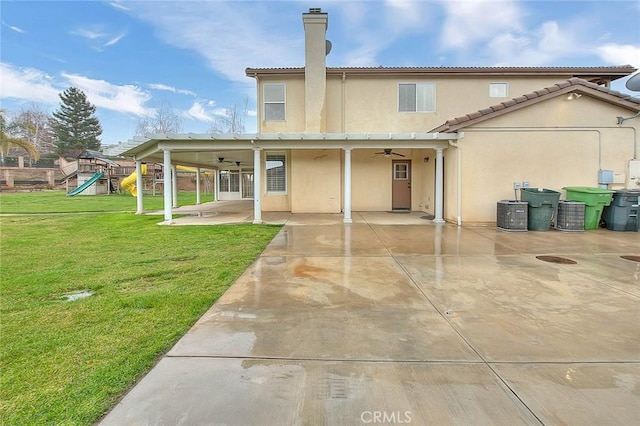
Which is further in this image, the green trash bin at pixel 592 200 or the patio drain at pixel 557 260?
the green trash bin at pixel 592 200

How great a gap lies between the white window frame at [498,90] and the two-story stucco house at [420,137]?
0.04 metres

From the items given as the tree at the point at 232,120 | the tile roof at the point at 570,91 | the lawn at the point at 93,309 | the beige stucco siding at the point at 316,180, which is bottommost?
the lawn at the point at 93,309

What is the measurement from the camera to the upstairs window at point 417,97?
14367mm

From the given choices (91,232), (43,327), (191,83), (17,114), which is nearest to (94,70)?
(191,83)

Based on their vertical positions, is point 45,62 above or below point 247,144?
above

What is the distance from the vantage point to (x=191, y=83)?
38438 mm

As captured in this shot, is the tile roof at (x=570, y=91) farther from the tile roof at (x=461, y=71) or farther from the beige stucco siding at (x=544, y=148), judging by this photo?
the tile roof at (x=461, y=71)

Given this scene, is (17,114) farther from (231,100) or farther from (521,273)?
(521,273)

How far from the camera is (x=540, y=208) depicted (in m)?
9.58

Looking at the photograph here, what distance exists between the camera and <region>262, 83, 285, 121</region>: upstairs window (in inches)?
569

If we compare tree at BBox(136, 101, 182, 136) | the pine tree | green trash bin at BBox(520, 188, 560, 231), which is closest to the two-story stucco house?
green trash bin at BBox(520, 188, 560, 231)

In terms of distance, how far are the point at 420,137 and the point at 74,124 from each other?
6097cm

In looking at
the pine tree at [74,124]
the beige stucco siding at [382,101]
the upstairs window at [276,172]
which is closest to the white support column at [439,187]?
the beige stucco siding at [382,101]

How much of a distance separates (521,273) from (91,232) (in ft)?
36.0
